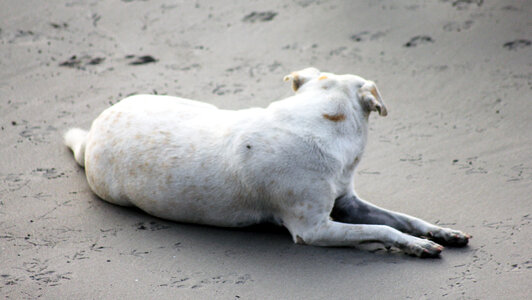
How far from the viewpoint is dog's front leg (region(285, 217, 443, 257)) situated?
3.72m

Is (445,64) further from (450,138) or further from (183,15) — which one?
(183,15)

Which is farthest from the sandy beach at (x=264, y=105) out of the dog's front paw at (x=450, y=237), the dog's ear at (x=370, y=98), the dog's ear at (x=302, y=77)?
the dog's ear at (x=302, y=77)

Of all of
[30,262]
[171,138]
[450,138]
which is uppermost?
[171,138]

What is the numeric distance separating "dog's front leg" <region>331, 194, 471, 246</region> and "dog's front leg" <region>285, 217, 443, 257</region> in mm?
166

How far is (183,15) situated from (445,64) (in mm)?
3364

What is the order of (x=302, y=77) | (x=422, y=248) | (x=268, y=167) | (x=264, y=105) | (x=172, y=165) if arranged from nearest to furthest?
(x=422, y=248) < (x=268, y=167) < (x=172, y=165) < (x=302, y=77) < (x=264, y=105)

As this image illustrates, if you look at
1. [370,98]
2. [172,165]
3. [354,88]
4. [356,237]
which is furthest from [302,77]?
[356,237]

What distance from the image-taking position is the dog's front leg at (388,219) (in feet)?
12.7

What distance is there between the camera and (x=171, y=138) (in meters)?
4.12

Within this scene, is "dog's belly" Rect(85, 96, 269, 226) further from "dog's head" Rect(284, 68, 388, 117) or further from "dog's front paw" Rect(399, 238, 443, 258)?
"dog's front paw" Rect(399, 238, 443, 258)

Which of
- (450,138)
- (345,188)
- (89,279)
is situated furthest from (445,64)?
(89,279)

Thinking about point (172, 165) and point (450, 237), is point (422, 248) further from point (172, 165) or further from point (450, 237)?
point (172, 165)

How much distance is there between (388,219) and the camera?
161 inches

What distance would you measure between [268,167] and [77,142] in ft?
6.75
